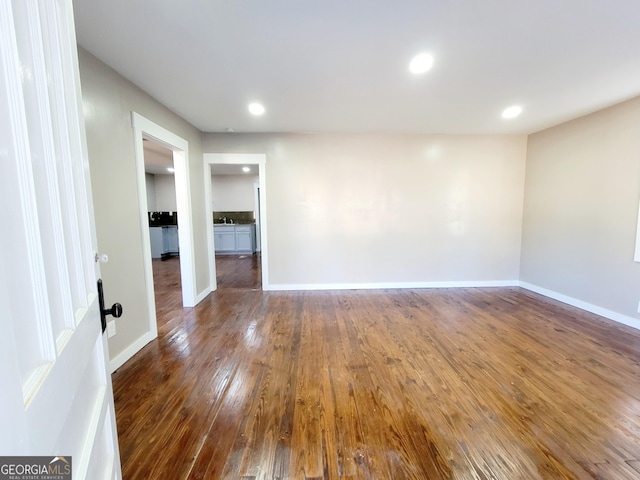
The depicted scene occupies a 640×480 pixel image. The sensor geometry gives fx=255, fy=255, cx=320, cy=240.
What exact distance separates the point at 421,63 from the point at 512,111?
173cm

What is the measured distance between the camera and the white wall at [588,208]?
2727mm

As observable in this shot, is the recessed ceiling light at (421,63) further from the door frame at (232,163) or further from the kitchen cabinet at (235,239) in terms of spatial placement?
the kitchen cabinet at (235,239)

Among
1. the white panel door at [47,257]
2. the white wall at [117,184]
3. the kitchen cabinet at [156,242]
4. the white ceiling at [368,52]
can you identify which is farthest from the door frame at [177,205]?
the kitchen cabinet at [156,242]

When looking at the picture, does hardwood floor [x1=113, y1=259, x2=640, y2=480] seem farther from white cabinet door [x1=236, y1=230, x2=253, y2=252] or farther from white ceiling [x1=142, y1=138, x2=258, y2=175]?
white cabinet door [x1=236, y1=230, x2=253, y2=252]

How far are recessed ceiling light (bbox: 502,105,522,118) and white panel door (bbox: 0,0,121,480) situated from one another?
3689 millimetres

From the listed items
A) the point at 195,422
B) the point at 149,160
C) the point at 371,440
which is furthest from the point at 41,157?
the point at 149,160

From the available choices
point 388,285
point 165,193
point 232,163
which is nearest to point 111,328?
point 232,163

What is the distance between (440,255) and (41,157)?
4385 mm

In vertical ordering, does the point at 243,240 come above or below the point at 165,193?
below

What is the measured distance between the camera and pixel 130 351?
220cm

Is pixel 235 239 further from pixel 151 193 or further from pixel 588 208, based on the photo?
pixel 588 208

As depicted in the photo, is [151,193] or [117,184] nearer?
[117,184]

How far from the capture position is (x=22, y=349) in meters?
0.40

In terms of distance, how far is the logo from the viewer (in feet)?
1.13
